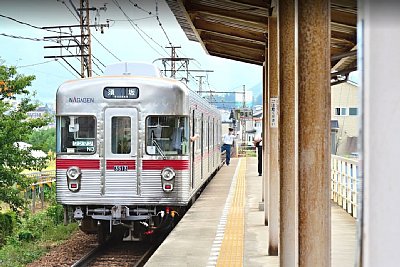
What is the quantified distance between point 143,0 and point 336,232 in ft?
24.5

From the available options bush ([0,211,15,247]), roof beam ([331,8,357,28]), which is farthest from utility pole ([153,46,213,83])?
roof beam ([331,8,357,28])

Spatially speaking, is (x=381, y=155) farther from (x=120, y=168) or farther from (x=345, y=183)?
(x=345, y=183)

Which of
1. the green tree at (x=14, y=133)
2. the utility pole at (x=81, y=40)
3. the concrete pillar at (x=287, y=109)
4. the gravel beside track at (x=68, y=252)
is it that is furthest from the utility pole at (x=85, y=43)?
the concrete pillar at (x=287, y=109)

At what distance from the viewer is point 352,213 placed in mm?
10125

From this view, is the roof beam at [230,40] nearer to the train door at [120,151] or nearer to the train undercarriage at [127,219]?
the train door at [120,151]

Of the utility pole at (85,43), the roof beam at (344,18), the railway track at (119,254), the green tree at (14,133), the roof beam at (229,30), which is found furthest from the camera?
the utility pole at (85,43)

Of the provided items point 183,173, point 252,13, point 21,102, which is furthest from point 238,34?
point 21,102

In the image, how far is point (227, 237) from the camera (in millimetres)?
Answer: 8695

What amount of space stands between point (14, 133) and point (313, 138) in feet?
40.1

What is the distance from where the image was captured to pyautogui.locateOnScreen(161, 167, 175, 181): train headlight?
9.10 meters

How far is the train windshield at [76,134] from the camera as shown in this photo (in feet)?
29.9

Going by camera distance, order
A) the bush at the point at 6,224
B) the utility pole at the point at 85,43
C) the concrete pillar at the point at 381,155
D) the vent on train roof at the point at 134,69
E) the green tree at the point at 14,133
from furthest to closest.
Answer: the utility pole at the point at 85,43, the green tree at the point at 14,133, the bush at the point at 6,224, the vent on train roof at the point at 134,69, the concrete pillar at the point at 381,155

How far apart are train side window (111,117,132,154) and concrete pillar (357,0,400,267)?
25.3 ft

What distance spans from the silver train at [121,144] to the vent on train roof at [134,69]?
1.30ft
